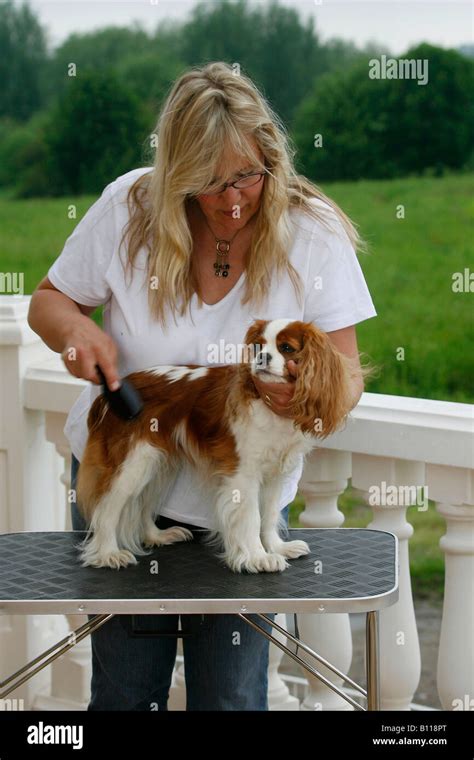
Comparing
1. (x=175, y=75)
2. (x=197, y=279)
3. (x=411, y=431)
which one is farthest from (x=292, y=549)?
(x=175, y=75)

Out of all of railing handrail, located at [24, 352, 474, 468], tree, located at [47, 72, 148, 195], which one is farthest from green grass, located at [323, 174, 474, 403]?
railing handrail, located at [24, 352, 474, 468]

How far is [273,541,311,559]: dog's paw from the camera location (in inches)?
74.9

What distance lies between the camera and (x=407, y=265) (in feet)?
20.6

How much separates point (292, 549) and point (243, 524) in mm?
144

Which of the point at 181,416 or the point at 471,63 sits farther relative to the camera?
the point at 471,63

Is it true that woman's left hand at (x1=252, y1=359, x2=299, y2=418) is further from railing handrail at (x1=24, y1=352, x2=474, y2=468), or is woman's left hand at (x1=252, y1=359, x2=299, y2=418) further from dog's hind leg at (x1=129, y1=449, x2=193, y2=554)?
railing handrail at (x1=24, y1=352, x2=474, y2=468)

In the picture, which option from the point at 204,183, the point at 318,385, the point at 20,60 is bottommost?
the point at 318,385

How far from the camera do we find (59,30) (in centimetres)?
579

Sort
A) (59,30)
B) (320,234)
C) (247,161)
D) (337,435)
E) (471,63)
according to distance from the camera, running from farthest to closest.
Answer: (471,63)
(59,30)
(337,435)
(320,234)
(247,161)

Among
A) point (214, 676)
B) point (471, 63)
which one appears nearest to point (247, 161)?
point (214, 676)

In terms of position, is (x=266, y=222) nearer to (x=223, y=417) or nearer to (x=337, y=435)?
(x=223, y=417)

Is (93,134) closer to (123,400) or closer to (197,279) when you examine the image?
(197,279)

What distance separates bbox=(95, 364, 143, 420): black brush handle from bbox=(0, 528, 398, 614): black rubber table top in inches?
11.2

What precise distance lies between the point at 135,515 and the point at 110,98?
4553 millimetres
